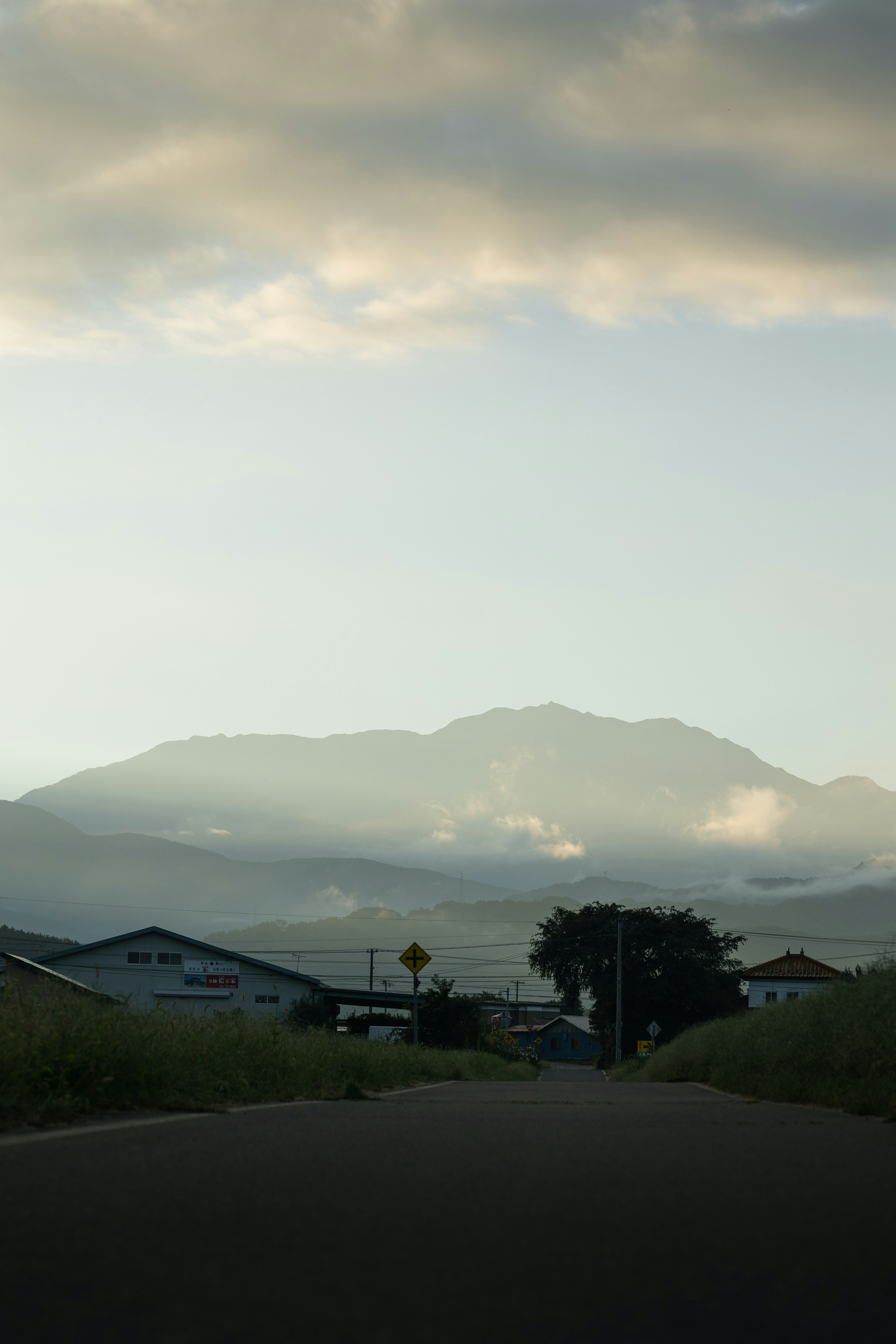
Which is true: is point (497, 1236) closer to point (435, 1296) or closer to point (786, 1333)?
point (435, 1296)

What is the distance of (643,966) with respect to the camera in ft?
232

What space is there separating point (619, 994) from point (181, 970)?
23.5 metres

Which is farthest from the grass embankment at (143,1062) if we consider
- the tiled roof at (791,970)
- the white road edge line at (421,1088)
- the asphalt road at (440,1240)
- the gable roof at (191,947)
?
the tiled roof at (791,970)

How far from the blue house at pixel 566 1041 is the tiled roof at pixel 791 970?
53.9 m

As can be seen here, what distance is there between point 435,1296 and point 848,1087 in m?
12.3

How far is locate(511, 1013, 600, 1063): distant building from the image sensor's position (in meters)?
129

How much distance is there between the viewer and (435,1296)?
11.0ft

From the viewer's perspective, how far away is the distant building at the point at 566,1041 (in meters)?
129

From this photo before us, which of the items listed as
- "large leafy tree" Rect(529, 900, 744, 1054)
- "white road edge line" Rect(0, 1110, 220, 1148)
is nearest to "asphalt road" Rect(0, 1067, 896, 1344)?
"white road edge line" Rect(0, 1110, 220, 1148)

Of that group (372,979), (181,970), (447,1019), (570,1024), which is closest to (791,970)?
(372,979)

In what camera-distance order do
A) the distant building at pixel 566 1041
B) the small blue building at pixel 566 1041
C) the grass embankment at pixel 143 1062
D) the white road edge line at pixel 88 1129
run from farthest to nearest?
the small blue building at pixel 566 1041 → the distant building at pixel 566 1041 → the grass embankment at pixel 143 1062 → the white road edge line at pixel 88 1129

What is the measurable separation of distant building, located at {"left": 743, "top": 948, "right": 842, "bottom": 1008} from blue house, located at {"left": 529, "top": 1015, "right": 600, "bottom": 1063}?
53.9 meters

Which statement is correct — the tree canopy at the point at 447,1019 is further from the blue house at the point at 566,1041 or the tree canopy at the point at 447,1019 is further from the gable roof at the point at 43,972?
the blue house at the point at 566,1041

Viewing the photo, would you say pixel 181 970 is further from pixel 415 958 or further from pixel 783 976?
pixel 783 976
